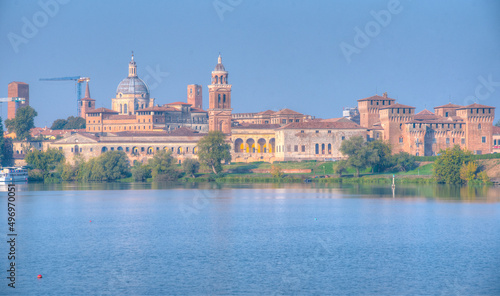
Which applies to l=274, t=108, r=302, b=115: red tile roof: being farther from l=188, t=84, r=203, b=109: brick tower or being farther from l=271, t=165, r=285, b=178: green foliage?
l=188, t=84, r=203, b=109: brick tower

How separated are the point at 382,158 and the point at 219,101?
3355 cm

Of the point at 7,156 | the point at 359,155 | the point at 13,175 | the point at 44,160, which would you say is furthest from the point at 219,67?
the point at 359,155

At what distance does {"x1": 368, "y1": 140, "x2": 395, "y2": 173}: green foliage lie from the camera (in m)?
70.8

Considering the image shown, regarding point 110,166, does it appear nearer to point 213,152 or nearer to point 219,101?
point 213,152

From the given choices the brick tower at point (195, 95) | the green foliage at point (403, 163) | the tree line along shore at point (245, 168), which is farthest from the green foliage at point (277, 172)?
the brick tower at point (195, 95)

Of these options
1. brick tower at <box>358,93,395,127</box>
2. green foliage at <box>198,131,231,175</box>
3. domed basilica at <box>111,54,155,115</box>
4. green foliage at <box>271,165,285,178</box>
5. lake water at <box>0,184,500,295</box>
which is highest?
domed basilica at <box>111,54,155,115</box>

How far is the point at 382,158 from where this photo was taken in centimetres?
7100

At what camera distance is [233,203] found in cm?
4575

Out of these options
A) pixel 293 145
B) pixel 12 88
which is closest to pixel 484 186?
pixel 293 145

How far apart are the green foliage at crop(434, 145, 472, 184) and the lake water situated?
49.4ft

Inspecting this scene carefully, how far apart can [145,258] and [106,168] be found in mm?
51172

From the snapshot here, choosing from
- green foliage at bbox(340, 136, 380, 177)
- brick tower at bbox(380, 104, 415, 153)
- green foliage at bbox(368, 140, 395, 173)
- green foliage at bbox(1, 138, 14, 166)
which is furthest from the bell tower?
green foliage at bbox(368, 140, 395, 173)

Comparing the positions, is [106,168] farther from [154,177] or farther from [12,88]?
[12,88]

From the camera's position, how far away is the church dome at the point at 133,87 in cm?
12797
